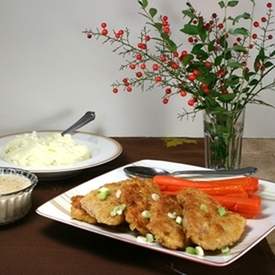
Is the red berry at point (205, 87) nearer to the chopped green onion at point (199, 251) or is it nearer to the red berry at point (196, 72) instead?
the red berry at point (196, 72)

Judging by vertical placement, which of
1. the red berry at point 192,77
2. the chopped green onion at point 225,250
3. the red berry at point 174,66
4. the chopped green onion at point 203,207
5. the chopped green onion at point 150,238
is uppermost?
the red berry at point 174,66

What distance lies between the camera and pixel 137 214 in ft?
2.79

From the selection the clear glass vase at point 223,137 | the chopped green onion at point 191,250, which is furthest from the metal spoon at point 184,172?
the chopped green onion at point 191,250

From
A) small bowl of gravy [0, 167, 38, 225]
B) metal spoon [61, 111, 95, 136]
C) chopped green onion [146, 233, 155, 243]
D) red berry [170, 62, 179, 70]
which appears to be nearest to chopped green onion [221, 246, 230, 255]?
chopped green onion [146, 233, 155, 243]

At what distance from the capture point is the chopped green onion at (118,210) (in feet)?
2.81

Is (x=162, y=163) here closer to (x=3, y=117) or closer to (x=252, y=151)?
(x=252, y=151)

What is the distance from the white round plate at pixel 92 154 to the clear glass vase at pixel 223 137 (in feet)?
0.72

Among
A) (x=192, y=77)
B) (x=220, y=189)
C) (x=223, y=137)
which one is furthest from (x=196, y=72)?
(x=220, y=189)

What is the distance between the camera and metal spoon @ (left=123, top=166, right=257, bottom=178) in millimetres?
1073

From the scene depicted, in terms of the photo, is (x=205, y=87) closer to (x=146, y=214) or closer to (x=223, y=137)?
(x=223, y=137)

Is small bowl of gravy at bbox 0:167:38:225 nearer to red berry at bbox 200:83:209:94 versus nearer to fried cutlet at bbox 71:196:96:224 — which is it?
fried cutlet at bbox 71:196:96:224

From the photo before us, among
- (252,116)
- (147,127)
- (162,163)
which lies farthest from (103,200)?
(252,116)

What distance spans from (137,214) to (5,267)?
22cm

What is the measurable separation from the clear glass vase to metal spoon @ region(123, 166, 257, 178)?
0.10 m
